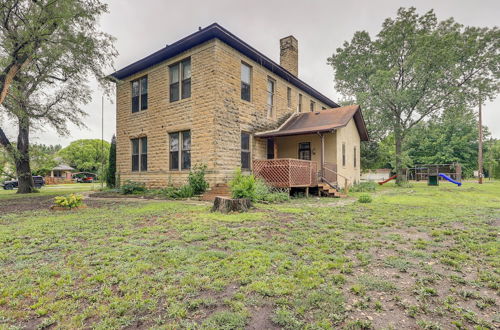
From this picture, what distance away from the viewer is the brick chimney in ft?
56.7

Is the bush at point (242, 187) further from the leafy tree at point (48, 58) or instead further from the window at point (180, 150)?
the leafy tree at point (48, 58)

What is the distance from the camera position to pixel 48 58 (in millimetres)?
11484

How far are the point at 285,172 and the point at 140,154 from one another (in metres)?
8.31

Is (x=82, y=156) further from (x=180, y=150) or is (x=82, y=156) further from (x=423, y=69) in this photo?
(x=423, y=69)

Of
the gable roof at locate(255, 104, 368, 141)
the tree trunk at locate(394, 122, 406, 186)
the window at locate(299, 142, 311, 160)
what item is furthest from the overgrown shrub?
the tree trunk at locate(394, 122, 406, 186)

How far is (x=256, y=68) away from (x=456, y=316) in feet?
41.6

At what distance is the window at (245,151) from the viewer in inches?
492

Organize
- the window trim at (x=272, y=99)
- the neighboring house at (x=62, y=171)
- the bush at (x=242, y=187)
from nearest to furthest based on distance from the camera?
the bush at (x=242, y=187), the window trim at (x=272, y=99), the neighboring house at (x=62, y=171)

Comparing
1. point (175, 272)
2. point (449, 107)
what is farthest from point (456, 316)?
point (449, 107)

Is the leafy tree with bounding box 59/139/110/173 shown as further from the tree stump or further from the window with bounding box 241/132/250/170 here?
the tree stump

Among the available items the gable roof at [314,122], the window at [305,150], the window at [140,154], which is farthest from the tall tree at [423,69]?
the window at [140,154]

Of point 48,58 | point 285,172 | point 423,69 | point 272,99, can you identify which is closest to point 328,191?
point 285,172

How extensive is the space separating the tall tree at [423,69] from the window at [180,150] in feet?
49.0

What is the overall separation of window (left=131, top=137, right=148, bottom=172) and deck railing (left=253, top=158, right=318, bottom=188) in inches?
249
